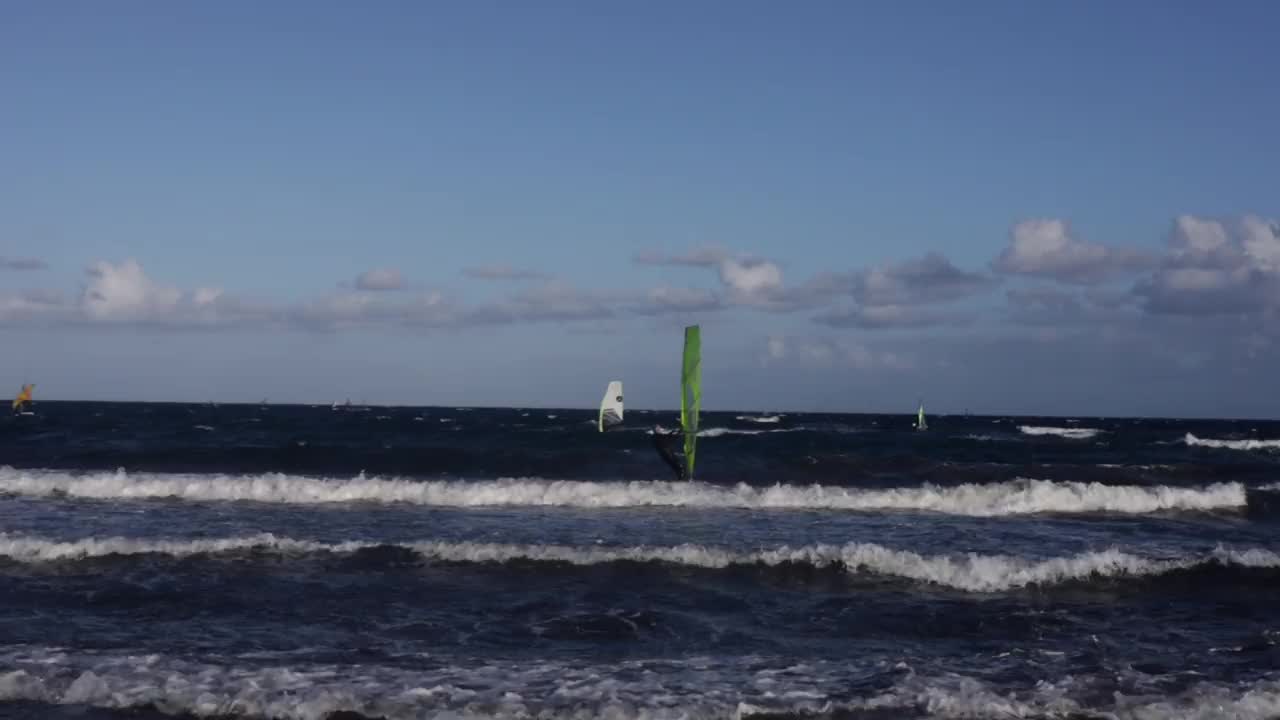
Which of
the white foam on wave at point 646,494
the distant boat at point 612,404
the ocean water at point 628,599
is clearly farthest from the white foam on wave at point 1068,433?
the white foam on wave at point 646,494

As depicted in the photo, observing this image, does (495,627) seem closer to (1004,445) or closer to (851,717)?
(851,717)

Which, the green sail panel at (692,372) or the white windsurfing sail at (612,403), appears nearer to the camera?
the green sail panel at (692,372)

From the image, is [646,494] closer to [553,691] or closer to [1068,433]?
[553,691]

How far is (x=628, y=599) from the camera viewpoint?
12281 millimetres

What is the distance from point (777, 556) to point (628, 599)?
10.1 feet

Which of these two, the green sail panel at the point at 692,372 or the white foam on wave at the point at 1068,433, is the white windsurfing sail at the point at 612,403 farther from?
the green sail panel at the point at 692,372

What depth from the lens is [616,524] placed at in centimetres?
1858

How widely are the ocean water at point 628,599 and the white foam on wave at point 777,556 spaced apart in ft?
0.20

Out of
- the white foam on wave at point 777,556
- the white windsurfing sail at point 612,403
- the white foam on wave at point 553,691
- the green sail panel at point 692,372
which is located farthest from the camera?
the white windsurfing sail at point 612,403

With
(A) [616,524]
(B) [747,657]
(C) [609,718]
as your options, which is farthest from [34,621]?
(A) [616,524]

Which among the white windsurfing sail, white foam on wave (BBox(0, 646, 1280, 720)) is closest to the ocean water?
white foam on wave (BBox(0, 646, 1280, 720))

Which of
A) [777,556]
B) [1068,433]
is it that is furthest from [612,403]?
[777,556]

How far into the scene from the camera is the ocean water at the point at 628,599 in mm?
8438

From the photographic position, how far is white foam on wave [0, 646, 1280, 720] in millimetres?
8086
